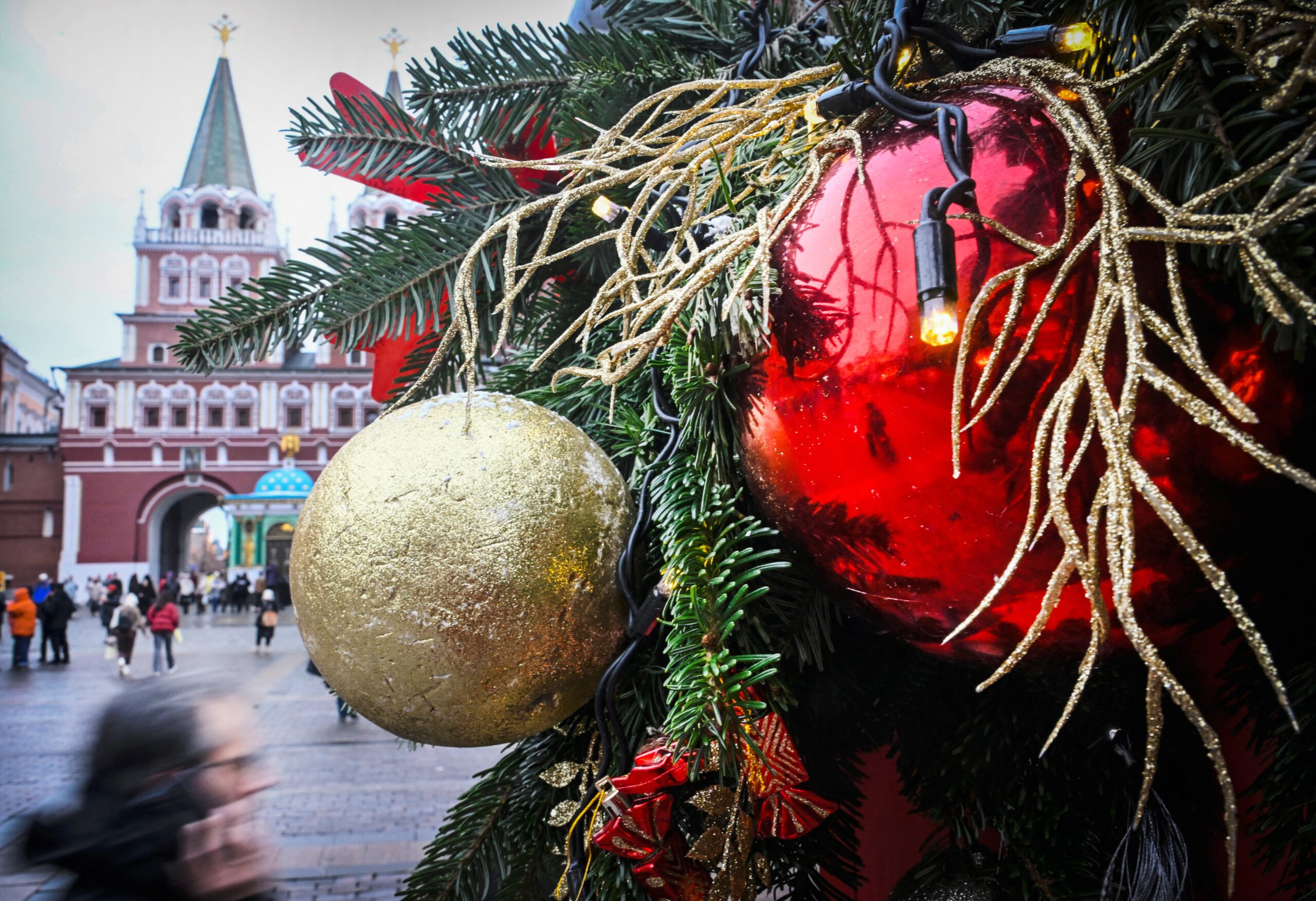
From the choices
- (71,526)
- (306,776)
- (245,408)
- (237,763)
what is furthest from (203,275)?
(237,763)

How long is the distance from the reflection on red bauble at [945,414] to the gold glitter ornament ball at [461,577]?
0.51ft

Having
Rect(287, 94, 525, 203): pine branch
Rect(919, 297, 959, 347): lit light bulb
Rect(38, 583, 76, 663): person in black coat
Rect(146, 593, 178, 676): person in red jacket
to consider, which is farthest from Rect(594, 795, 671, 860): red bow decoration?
Rect(38, 583, 76, 663): person in black coat

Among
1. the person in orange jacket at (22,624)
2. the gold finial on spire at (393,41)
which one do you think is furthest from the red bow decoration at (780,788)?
the person in orange jacket at (22,624)

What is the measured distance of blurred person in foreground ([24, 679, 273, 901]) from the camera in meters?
0.67

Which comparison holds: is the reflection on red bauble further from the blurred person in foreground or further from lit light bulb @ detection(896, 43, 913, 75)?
the blurred person in foreground

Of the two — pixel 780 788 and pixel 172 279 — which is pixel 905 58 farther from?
pixel 172 279

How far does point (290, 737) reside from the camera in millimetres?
5191

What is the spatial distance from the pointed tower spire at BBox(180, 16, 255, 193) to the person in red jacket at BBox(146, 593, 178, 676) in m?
15.2

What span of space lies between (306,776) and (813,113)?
467cm

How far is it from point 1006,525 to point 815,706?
31 cm

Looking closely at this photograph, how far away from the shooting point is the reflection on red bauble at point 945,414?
0.38 m

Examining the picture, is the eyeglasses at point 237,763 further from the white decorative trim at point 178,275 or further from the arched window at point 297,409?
the white decorative trim at point 178,275

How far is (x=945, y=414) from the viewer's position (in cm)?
41

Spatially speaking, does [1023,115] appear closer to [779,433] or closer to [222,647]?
[779,433]
